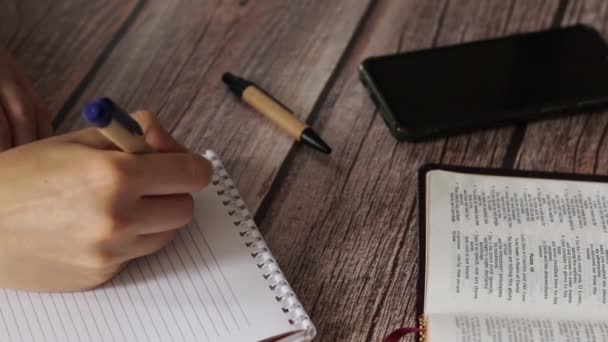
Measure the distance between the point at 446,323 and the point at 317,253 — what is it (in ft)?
0.49

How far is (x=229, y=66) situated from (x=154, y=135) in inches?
11.4

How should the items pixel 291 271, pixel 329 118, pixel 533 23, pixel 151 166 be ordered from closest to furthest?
pixel 151 166 < pixel 291 271 < pixel 329 118 < pixel 533 23

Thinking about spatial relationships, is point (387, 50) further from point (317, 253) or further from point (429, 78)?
point (317, 253)

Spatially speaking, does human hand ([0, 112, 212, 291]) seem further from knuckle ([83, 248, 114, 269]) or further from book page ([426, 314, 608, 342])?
book page ([426, 314, 608, 342])

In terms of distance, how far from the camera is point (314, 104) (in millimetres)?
841

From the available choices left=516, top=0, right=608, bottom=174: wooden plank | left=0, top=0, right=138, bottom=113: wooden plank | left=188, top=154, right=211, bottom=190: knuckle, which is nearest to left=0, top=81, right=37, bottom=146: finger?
left=0, top=0, right=138, bottom=113: wooden plank

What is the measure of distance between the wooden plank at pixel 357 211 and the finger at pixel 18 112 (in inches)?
9.9

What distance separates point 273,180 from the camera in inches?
29.8

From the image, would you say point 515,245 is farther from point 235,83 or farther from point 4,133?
point 4,133

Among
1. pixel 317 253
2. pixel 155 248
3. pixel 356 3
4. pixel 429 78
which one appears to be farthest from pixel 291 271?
pixel 356 3

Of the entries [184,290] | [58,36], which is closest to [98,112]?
[184,290]

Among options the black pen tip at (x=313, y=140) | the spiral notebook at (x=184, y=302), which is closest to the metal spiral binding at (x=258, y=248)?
the spiral notebook at (x=184, y=302)

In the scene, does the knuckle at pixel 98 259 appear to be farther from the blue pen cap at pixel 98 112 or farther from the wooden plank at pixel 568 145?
the wooden plank at pixel 568 145

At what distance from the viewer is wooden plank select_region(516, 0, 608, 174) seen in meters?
0.77
